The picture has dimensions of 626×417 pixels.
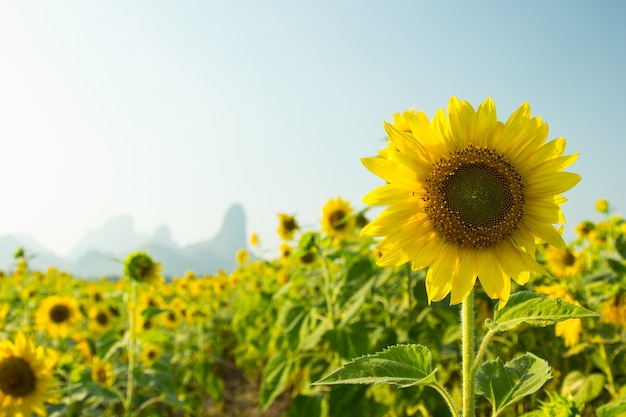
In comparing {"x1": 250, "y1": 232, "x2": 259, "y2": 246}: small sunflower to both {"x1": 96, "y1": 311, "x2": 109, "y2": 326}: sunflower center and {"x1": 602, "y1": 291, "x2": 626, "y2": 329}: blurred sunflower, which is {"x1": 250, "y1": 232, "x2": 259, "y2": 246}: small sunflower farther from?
{"x1": 602, "y1": 291, "x2": 626, "y2": 329}: blurred sunflower

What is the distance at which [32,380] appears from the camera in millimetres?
2785

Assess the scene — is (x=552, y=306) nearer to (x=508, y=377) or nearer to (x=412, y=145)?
(x=508, y=377)

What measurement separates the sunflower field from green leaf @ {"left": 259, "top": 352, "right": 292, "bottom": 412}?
1 centimetres

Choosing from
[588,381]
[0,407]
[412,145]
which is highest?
[412,145]

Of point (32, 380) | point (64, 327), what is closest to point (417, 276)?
point (32, 380)

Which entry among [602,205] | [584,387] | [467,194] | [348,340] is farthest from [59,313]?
[602,205]

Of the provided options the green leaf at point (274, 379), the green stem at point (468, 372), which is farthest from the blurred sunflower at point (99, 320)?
the green stem at point (468, 372)

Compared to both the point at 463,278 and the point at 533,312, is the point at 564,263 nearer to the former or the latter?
the point at 463,278

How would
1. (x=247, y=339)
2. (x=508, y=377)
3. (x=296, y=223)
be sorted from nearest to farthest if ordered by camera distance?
(x=508, y=377) → (x=296, y=223) → (x=247, y=339)

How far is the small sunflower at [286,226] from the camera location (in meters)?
5.16

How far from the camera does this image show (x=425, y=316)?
10.5 ft

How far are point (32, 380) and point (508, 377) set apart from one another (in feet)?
8.58

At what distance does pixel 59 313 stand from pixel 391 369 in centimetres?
456

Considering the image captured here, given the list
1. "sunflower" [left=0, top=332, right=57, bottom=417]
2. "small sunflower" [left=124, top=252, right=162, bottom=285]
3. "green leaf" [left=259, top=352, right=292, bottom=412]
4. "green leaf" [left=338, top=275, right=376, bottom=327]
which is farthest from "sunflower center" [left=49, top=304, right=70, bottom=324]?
"green leaf" [left=338, top=275, right=376, bottom=327]
